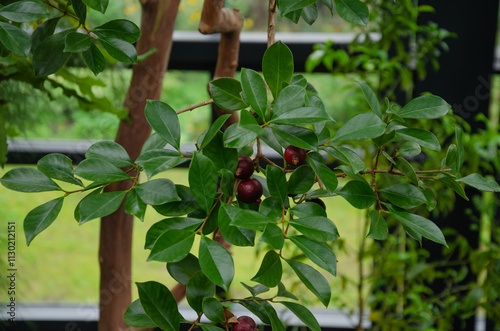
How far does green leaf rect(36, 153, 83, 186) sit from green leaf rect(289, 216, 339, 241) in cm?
17

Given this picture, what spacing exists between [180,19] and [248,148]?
100 cm

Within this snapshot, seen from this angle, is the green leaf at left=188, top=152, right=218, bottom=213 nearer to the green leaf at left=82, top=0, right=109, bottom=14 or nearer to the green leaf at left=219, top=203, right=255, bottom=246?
the green leaf at left=219, top=203, right=255, bottom=246

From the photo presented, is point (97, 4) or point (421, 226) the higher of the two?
point (97, 4)

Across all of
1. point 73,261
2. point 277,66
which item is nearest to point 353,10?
point 277,66

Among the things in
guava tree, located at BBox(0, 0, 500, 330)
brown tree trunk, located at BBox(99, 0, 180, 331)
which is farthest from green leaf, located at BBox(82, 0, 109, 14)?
brown tree trunk, located at BBox(99, 0, 180, 331)

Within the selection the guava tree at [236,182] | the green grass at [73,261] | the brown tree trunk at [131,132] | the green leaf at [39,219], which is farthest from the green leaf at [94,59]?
the green grass at [73,261]

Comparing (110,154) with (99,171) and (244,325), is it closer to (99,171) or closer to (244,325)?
(99,171)

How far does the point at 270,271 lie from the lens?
1.19ft

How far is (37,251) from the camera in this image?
1.57 metres

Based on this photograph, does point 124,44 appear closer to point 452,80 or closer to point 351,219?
point 452,80

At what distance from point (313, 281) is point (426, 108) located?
6.6 inches

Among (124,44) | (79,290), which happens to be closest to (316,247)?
(124,44)

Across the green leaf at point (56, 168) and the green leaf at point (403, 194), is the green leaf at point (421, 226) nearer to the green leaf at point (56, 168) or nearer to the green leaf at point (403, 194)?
the green leaf at point (403, 194)

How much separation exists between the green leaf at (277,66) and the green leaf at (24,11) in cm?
17
